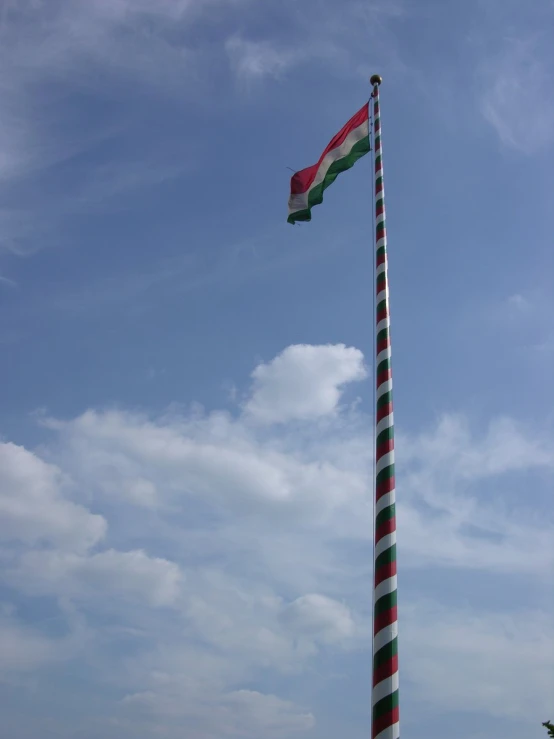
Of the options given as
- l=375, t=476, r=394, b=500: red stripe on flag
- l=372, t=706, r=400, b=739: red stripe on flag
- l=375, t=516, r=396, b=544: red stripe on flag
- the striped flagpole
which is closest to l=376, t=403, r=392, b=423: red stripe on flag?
the striped flagpole

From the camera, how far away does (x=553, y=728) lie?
16688 millimetres

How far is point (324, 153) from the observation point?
2100cm

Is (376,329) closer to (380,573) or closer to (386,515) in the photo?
(386,515)

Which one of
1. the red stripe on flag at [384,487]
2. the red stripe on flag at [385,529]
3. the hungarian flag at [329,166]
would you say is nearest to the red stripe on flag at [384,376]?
the red stripe on flag at [384,487]

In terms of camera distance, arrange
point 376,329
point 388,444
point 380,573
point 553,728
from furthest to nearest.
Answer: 1. point 553,728
2. point 376,329
3. point 388,444
4. point 380,573

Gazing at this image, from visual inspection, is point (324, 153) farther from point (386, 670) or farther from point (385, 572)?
point (386, 670)

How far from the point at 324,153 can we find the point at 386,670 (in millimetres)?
14770

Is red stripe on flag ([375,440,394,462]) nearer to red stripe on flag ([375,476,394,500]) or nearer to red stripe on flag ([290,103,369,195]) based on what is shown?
red stripe on flag ([375,476,394,500])

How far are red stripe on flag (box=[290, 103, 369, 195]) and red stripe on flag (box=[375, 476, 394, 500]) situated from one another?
11.0 meters

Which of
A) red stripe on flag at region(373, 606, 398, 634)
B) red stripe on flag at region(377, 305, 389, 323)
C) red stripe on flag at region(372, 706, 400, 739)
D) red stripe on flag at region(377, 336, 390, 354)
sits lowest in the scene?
red stripe on flag at region(372, 706, 400, 739)

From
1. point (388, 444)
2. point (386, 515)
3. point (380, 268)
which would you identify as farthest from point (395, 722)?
point (380, 268)

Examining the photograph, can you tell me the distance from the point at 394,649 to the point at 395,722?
1044 millimetres

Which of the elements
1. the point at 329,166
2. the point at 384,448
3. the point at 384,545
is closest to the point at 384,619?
the point at 384,545

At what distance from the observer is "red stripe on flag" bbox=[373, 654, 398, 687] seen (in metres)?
11.2
